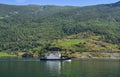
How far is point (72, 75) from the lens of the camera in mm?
124750

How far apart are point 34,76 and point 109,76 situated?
84.5ft

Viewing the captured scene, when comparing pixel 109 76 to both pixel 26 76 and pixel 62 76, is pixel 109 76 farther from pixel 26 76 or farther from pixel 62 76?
pixel 26 76

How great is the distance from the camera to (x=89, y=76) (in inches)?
4724

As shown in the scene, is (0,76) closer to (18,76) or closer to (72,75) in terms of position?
(18,76)

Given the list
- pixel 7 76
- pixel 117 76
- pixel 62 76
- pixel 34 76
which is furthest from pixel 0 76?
pixel 117 76

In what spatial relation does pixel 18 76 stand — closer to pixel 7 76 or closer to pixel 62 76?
pixel 7 76

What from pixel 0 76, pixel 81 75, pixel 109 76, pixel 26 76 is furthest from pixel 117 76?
pixel 0 76

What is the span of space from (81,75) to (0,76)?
1102 inches

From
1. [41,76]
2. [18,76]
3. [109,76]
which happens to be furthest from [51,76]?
[109,76]

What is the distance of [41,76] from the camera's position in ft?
403

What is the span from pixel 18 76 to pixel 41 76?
792cm

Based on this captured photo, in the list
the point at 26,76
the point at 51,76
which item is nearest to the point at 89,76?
the point at 51,76

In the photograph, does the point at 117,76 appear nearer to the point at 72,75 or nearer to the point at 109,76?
Answer: the point at 109,76

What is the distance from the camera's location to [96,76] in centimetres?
11969
